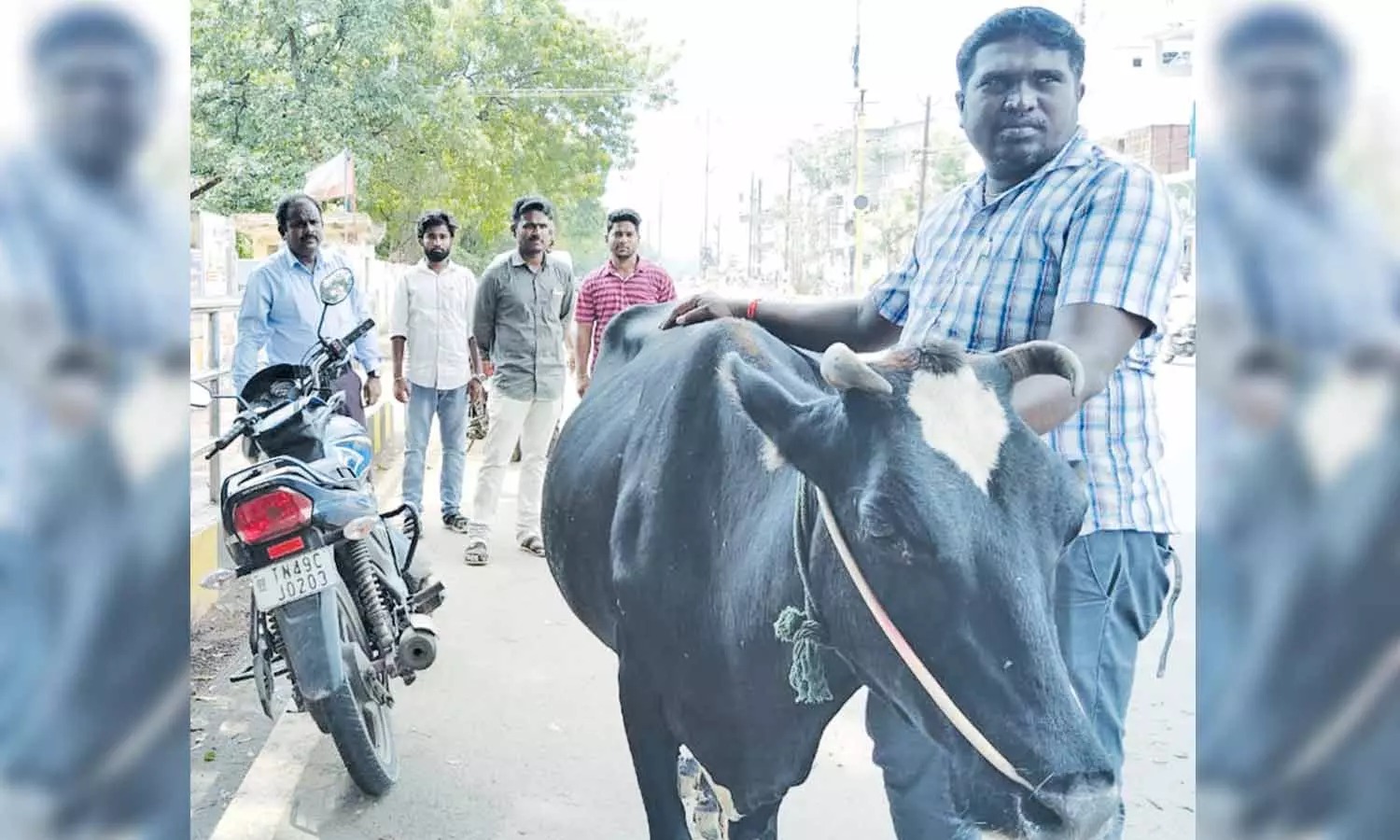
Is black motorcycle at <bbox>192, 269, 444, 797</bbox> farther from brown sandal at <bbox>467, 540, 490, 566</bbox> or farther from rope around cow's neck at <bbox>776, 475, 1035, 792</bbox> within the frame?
rope around cow's neck at <bbox>776, 475, 1035, 792</bbox>

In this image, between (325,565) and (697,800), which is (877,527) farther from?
(325,565)

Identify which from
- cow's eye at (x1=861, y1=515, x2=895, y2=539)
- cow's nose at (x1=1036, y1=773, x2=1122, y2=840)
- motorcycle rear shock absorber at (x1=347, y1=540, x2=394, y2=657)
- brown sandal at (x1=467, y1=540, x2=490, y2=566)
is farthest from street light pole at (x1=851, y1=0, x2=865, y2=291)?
brown sandal at (x1=467, y1=540, x2=490, y2=566)

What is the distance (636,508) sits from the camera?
92.1 inches

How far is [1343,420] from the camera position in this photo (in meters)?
1.80

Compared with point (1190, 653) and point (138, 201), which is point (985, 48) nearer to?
point (138, 201)

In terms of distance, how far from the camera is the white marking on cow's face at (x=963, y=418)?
5.58ft

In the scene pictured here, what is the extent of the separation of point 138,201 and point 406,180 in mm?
1318

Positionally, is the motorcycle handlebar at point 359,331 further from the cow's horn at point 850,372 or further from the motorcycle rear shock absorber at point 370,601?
the cow's horn at point 850,372

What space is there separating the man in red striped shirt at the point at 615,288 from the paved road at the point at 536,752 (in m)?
0.55

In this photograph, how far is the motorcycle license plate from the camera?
8.93ft

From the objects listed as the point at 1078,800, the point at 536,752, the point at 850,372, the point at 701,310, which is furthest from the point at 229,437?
the point at 1078,800

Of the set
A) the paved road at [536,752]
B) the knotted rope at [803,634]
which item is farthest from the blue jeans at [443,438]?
the knotted rope at [803,634]

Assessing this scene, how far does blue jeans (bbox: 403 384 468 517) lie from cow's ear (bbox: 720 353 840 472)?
1920mm

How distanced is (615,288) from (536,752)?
44.5 inches
